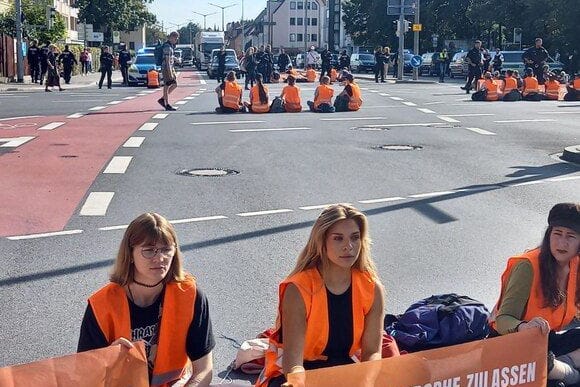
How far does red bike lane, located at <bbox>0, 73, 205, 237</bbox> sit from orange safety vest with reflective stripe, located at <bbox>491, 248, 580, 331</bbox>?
18.0ft

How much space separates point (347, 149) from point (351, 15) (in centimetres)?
8966

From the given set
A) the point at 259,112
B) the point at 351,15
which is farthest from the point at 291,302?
the point at 351,15

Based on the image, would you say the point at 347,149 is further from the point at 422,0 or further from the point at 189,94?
the point at 422,0

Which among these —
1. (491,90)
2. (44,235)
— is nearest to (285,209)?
(44,235)

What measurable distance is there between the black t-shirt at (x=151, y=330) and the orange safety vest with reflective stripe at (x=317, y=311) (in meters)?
0.32

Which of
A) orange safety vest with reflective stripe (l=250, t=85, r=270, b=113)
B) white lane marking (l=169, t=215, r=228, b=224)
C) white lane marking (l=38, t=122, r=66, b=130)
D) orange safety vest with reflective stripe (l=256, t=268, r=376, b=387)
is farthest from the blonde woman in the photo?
orange safety vest with reflective stripe (l=250, t=85, r=270, b=113)

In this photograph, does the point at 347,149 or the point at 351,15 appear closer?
the point at 347,149

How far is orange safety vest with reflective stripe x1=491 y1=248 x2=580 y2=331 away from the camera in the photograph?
479cm

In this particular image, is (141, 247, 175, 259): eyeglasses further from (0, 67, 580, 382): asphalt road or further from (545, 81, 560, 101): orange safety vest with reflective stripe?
(545, 81, 560, 101): orange safety vest with reflective stripe

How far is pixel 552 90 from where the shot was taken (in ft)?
100

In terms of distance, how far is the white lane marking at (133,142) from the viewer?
16.1 metres

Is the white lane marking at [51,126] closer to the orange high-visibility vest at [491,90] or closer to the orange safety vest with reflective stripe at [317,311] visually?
the orange high-visibility vest at [491,90]

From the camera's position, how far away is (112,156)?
48.4 feet

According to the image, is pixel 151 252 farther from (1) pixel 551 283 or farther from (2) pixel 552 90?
(2) pixel 552 90
